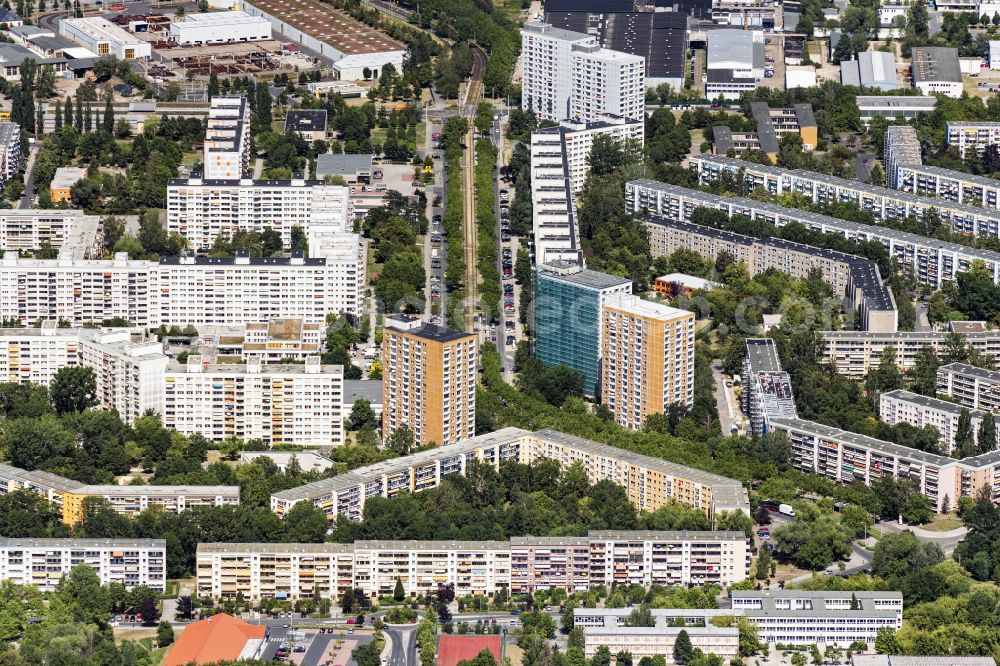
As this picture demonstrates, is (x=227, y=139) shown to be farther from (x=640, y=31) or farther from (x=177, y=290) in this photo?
(x=640, y=31)

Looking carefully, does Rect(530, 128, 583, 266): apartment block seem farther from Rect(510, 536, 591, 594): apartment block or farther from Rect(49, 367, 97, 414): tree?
Rect(510, 536, 591, 594): apartment block

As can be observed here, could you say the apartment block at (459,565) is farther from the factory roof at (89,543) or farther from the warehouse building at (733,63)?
the warehouse building at (733,63)

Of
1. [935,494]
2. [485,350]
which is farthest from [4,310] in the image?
[935,494]

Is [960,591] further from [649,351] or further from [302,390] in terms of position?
[302,390]

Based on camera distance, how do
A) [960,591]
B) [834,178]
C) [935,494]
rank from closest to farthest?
[960,591], [935,494], [834,178]

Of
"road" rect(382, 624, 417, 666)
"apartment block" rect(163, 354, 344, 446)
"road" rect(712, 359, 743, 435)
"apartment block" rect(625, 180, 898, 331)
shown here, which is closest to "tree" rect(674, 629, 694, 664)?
"road" rect(382, 624, 417, 666)

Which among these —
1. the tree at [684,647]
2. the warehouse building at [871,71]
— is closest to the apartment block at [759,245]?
the warehouse building at [871,71]
